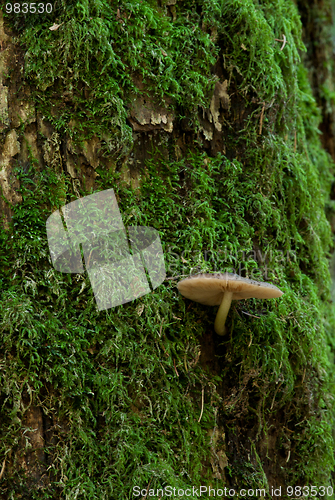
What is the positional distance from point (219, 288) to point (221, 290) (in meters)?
0.03

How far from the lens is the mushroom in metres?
1.50

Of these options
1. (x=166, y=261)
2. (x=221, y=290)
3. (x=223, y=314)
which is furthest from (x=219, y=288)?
(x=166, y=261)

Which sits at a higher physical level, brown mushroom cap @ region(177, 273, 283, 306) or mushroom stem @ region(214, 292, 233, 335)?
brown mushroom cap @ region(177, 273, 283, 306)

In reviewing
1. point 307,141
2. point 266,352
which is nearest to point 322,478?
point 266,352

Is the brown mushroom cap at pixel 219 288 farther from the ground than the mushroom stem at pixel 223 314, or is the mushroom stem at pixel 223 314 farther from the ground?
the brown mushroom cap at pixel 219 288

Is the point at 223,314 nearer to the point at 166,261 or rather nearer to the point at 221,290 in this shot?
the point at 221,290

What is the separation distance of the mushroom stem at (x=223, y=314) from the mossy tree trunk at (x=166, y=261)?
0.15ft

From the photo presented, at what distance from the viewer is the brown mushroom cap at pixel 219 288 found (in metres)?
1.49

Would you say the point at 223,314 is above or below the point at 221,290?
below

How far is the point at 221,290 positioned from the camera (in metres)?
1.63

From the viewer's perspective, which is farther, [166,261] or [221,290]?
[166,261]

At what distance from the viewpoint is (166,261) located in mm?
1732

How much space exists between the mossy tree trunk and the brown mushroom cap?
3.3 inches

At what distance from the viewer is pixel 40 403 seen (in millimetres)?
1492
